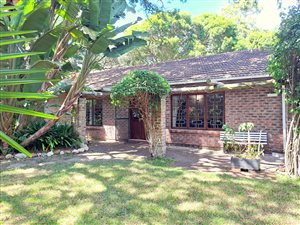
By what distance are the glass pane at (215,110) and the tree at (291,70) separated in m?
4.68

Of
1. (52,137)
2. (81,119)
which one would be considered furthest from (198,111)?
(52,137)

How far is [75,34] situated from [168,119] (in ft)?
→ 22.9

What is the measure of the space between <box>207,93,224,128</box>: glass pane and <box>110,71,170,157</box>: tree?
3378 mm

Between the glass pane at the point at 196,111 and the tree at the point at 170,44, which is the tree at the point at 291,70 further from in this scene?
the tree at the point at 170,44

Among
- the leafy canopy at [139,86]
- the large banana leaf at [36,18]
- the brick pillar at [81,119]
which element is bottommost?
the brick pillar at [81,119]

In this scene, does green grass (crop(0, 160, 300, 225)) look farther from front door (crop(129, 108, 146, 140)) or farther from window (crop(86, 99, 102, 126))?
window (crop(86, 99, 102, 126))

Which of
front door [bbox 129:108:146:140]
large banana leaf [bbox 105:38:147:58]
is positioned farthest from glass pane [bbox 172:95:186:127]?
large banana leaf [bbox 105:38:147:58]

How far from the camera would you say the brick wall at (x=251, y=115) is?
9867 millimetres

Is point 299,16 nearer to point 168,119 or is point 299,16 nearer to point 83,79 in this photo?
point 83,79

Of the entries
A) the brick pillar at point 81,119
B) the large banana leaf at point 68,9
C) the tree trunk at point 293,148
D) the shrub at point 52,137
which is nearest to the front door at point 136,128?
the brick pillar at point 81,119

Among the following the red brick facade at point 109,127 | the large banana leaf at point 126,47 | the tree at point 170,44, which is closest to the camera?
the large banana leaf at point 126,47

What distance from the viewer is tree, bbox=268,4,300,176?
6156mm

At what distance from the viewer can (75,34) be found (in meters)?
7.01

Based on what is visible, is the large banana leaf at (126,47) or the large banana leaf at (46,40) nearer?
the large banana leaf at (46,40)
